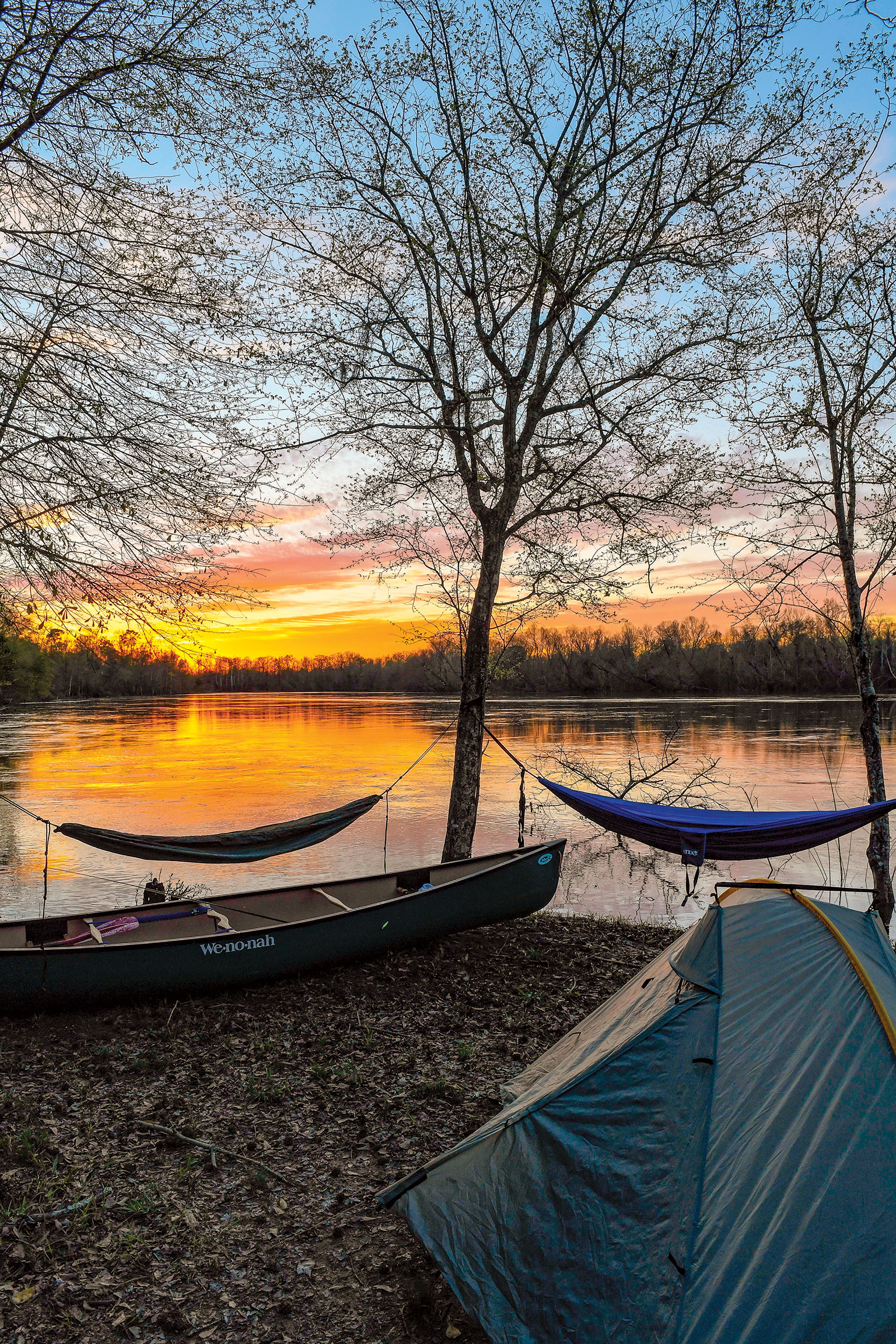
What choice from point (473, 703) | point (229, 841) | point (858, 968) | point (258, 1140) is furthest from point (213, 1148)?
point (473, 703)

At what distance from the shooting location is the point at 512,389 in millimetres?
7172

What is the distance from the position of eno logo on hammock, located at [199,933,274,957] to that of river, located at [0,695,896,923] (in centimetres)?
452

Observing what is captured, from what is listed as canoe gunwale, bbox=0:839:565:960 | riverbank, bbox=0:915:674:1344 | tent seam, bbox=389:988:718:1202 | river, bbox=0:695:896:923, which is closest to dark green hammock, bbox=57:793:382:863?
canoe gunwale, bbox=0:839:565:960

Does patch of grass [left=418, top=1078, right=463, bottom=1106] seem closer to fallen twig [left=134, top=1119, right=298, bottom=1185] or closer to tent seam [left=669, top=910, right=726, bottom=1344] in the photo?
fallen twig [left=134, top=1119, right=298, bottom=1185]

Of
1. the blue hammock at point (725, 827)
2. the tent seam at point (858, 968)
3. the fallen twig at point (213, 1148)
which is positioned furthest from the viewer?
the blue hammock at point (725, 827)

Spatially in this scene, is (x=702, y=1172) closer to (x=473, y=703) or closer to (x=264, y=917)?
(x=264, y=917)

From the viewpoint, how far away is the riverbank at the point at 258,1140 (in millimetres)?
2613

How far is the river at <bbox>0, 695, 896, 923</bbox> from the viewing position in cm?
1073

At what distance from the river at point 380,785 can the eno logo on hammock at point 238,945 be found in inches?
178

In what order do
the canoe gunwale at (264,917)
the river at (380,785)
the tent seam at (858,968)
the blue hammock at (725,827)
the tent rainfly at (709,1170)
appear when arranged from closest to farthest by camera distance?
the tent rainfly at (709,1170) < the tent seam at (858,968) < the blue hammock at (725,827) < the canoe gunwale at (264,917) < the river at (380,785)

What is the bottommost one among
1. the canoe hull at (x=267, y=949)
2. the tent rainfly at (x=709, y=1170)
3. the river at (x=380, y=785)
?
the river at (x=380, y=785)

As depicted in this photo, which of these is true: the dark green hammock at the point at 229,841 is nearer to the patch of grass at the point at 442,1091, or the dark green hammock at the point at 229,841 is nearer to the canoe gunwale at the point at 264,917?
the canoe gunwale at the point at 264,917

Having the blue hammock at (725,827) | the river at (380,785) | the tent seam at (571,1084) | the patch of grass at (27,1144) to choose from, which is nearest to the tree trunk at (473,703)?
the blue hammock at (725,827)

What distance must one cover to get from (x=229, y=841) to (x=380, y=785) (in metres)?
13.0
